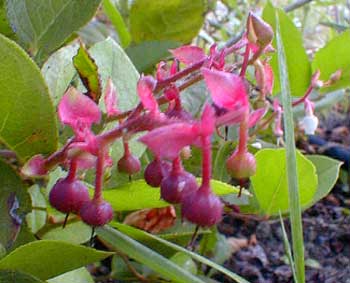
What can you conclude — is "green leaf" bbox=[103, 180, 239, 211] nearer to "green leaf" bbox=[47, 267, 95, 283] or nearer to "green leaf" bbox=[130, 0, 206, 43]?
"green leaf" bbox=[47, 267, 95, 283]

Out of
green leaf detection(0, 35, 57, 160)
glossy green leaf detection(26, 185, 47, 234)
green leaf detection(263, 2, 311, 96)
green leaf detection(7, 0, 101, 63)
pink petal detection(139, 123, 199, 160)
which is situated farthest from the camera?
green leaf detection(263, 2, 311, 96)

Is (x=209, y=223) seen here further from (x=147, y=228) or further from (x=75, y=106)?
(x=147, y=228)

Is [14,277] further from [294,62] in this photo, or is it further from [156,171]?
[294,62]

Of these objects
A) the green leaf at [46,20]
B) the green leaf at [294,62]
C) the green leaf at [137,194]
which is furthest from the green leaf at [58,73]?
the green leaf at [294,62]

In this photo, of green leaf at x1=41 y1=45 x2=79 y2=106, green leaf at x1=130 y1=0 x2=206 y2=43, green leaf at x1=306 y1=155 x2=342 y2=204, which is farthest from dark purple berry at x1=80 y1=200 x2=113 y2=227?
green leaf at x1=130 y1=0 x2=206 y2=43

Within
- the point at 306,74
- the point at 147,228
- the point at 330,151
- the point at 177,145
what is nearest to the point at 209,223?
the point at 177,145

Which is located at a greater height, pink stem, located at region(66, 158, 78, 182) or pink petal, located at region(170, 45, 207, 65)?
pink petal, located at region(170, 45, 207, 65)

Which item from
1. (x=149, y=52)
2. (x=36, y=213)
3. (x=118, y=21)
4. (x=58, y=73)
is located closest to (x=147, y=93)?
(x=58, y=73)
